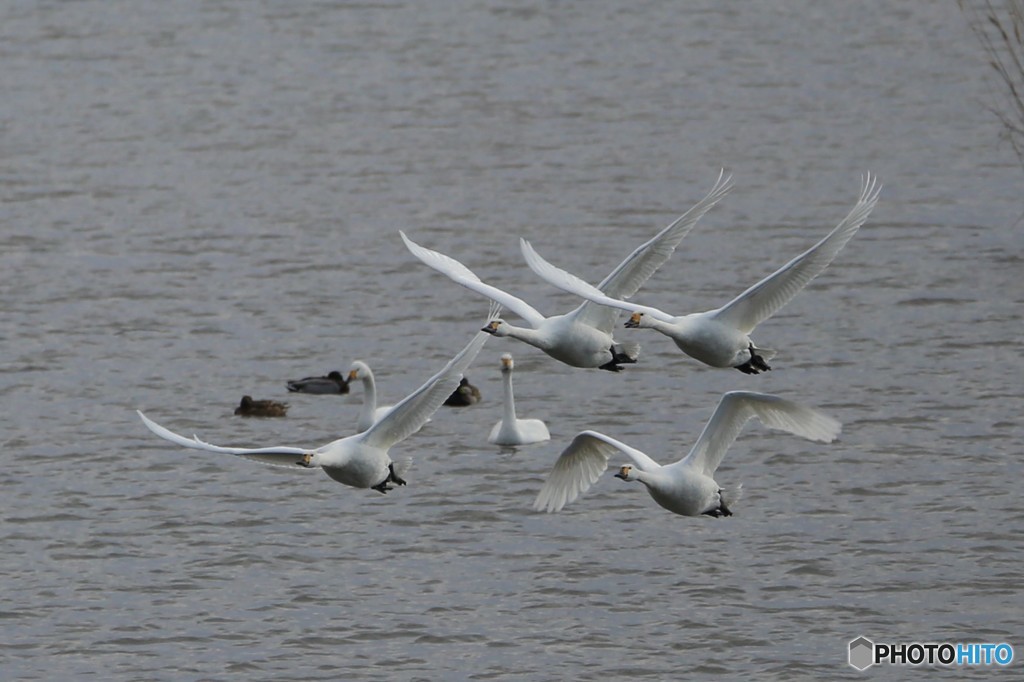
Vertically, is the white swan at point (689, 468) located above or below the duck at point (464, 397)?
above

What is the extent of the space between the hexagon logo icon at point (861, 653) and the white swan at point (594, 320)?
4.36m

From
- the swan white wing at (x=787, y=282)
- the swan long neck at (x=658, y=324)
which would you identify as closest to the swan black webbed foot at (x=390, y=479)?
the swan long neck at (x=658, y=324)

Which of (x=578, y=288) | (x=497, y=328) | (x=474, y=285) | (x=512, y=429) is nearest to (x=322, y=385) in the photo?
(x=512, y=429)

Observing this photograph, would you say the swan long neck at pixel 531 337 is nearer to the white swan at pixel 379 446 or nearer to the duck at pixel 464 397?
the white swan at pixel 379 446

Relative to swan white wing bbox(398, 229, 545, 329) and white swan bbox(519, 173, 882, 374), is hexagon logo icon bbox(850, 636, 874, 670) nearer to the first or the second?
white swan bbox(519, 173, 882, 374)

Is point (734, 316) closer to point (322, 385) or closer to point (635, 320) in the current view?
point (635, 320)

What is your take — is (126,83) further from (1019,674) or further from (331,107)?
(1019,674)

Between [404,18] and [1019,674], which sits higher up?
[404,18]

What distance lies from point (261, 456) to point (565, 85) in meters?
35.1

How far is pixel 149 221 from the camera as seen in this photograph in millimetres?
37406

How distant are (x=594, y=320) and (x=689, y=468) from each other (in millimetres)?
1314

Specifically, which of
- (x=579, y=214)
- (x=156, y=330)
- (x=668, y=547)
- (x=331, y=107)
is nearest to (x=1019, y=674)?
(x=668, y=547)

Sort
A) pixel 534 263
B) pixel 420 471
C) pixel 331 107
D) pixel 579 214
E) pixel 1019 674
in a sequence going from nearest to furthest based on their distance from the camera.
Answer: pixel 534 263 < pixel 1019 674 < pixel 420 471 < pixel 579 214 < pixel 331 107

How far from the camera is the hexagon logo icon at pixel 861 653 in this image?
18344 millimetres
